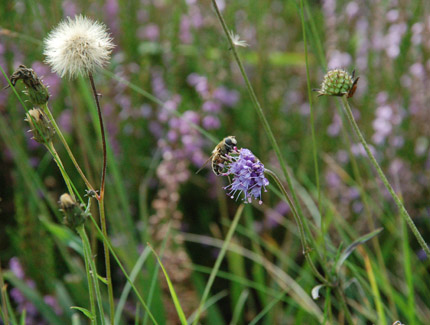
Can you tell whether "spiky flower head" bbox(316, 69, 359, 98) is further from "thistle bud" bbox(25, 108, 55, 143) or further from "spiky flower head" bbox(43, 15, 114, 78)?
"thistle bud" bbox(25, 108, 55, 143)

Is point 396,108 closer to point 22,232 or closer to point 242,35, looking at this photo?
point 242,35

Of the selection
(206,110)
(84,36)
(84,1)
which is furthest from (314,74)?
(84,36)

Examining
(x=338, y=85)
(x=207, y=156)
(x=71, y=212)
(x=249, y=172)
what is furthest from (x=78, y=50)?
(x=207, y=156)

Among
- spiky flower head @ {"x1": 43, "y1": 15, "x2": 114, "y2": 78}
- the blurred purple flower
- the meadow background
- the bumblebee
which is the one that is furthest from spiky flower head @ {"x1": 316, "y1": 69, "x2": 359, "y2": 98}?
the blurred purple flower

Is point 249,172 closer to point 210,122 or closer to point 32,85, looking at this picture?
point 32,85

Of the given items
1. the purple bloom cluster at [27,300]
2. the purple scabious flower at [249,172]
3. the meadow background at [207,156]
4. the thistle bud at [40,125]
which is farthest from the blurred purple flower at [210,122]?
the thistle bud at [40,125]

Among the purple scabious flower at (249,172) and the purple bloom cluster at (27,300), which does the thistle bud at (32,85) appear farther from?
the purple bloom cluster at (27,300)
